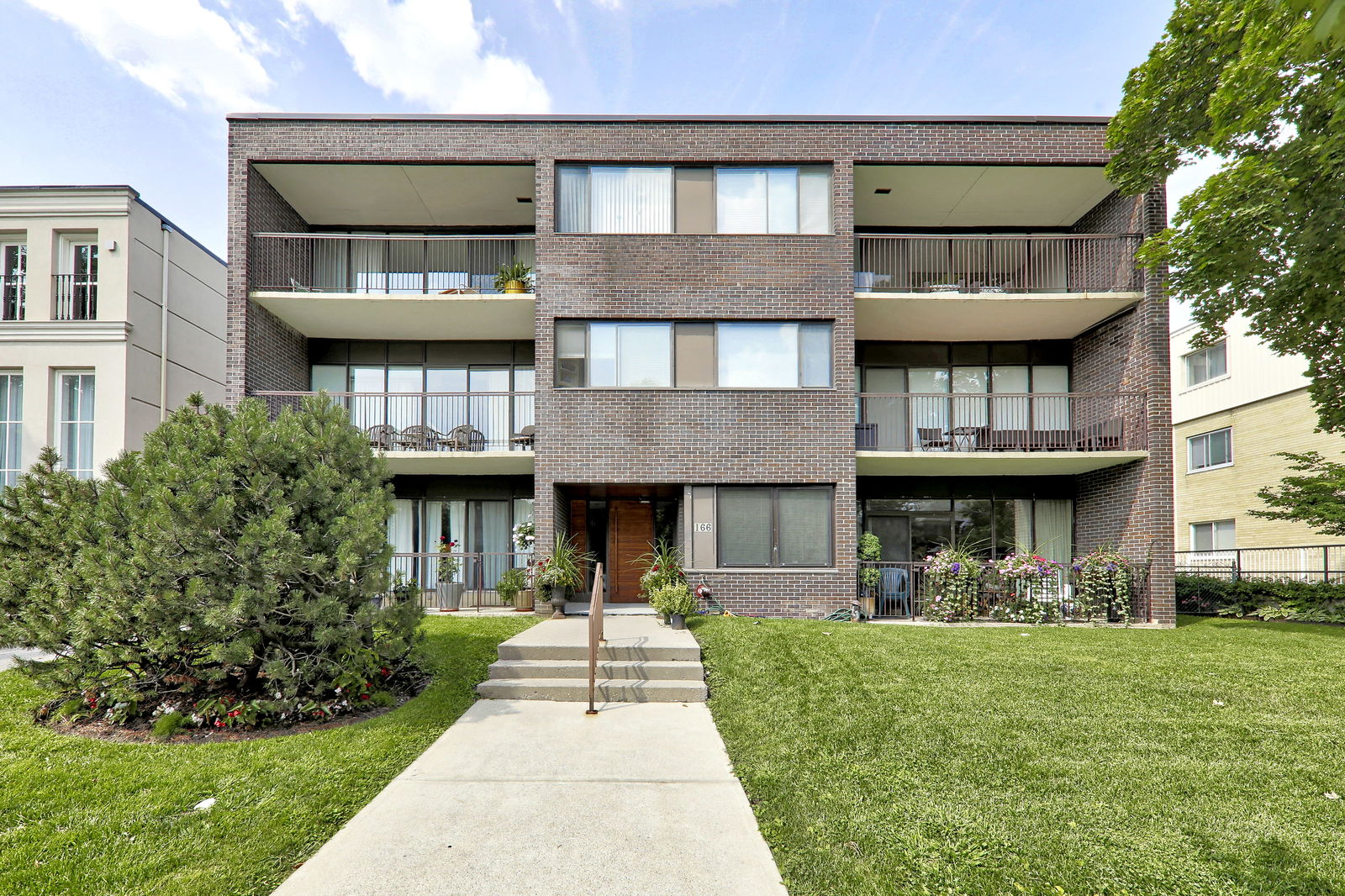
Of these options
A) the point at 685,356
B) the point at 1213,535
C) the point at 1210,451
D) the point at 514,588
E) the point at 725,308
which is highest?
the point at 725,308

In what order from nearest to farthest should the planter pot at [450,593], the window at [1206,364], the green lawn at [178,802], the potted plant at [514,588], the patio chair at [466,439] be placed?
the green lawn at [178,802] < the potted plant at [514,588] < the patio chair at [466,439] < the planter pot at [450,593] < the window at [1206,364]

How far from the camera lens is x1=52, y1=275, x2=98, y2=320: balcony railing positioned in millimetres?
12164

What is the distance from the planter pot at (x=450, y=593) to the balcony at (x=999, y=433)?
797cm

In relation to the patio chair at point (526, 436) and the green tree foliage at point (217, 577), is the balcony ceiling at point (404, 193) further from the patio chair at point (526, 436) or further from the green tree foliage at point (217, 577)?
the green tree foliage at point (217, 577)

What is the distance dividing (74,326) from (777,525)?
1309cm

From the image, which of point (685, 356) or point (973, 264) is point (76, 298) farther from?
point (973, 264)

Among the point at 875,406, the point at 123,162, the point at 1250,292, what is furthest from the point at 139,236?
the point at 1250,292

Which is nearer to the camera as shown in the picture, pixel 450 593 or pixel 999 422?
pixel 450 593

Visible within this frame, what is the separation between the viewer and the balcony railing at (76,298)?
12164 mm

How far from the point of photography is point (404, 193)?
12836mm

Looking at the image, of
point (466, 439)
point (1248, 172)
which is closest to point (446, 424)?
point (466, 439)

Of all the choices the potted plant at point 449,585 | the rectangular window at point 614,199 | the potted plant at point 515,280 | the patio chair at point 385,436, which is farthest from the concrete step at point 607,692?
the rectangular window at point 614,199

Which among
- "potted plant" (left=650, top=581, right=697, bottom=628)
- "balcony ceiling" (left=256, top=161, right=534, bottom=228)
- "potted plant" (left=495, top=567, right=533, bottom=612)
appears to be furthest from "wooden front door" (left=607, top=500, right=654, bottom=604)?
"balcony ceiling" (left=256, top=161, right=534, bottom=228)

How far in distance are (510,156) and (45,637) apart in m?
9.48
